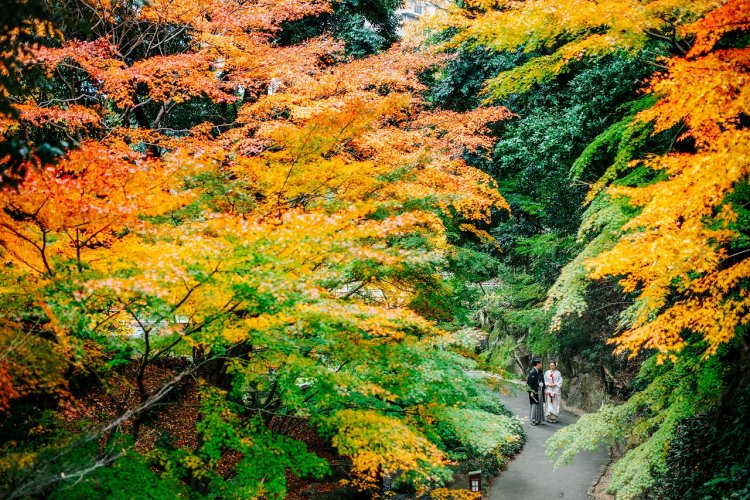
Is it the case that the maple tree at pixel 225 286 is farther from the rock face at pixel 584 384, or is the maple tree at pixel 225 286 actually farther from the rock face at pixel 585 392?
the rock face at pixel 585 392

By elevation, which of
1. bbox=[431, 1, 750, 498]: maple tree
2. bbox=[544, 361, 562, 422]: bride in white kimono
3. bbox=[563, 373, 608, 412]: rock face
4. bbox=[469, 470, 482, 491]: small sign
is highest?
bbox=[431, 1, 750, 498]: maple tree

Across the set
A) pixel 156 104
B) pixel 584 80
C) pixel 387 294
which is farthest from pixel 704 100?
pixel 156 104

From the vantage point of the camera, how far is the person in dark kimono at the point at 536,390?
14.2 meters

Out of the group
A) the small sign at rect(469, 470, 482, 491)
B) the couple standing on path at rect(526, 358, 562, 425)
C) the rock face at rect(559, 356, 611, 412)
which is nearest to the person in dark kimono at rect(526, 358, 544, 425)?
the couple standing on path at rect(526, 358, 562, 425)

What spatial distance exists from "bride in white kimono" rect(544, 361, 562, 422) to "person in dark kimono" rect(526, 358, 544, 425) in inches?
9.2

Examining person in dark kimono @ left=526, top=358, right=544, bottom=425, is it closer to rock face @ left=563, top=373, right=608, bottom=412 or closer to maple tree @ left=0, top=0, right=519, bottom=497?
rock face @ left=563, top=373, right=608, bottom=412

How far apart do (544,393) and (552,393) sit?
274 millimetres

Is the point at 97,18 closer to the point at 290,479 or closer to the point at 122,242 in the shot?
the point at 122,242

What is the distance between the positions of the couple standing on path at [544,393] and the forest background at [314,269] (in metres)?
1.92

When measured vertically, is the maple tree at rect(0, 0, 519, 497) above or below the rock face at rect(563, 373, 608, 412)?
above

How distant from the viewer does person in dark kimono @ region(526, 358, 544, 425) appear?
46.7ft

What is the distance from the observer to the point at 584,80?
496 inches

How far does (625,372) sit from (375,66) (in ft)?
33.7

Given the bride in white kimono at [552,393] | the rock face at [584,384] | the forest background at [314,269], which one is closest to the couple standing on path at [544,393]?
the bride in white kimono at [552,393]
